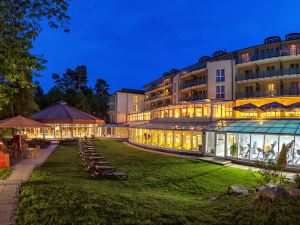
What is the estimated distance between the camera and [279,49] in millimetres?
27797

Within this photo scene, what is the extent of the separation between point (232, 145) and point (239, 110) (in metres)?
8.51

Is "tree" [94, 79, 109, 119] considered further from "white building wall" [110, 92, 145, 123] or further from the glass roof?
the glass roof

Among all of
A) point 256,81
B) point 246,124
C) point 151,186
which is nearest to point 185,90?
point 256,81

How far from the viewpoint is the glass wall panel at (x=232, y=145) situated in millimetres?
18594

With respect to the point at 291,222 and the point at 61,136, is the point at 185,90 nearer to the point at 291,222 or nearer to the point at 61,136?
the point at 61,136

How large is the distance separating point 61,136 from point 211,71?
22.5 metres

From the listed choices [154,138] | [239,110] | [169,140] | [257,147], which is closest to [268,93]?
[239,110]

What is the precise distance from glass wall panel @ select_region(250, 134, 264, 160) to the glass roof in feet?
1.45

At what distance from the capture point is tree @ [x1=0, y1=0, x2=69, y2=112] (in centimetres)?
694

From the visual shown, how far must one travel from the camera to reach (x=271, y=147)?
16969mm

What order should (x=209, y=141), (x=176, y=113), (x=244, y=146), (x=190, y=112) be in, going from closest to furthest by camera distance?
(x=244, y=146), (x=209, y=141), (x=190, y=112), (x=176, y=113)

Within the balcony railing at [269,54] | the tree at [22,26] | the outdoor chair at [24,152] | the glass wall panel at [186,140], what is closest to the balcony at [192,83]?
the balcony railing at [269,54]

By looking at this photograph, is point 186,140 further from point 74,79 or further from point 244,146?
point 74,79

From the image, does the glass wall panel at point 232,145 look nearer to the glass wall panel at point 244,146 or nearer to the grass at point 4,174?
the glass wall panel at point 244,146
